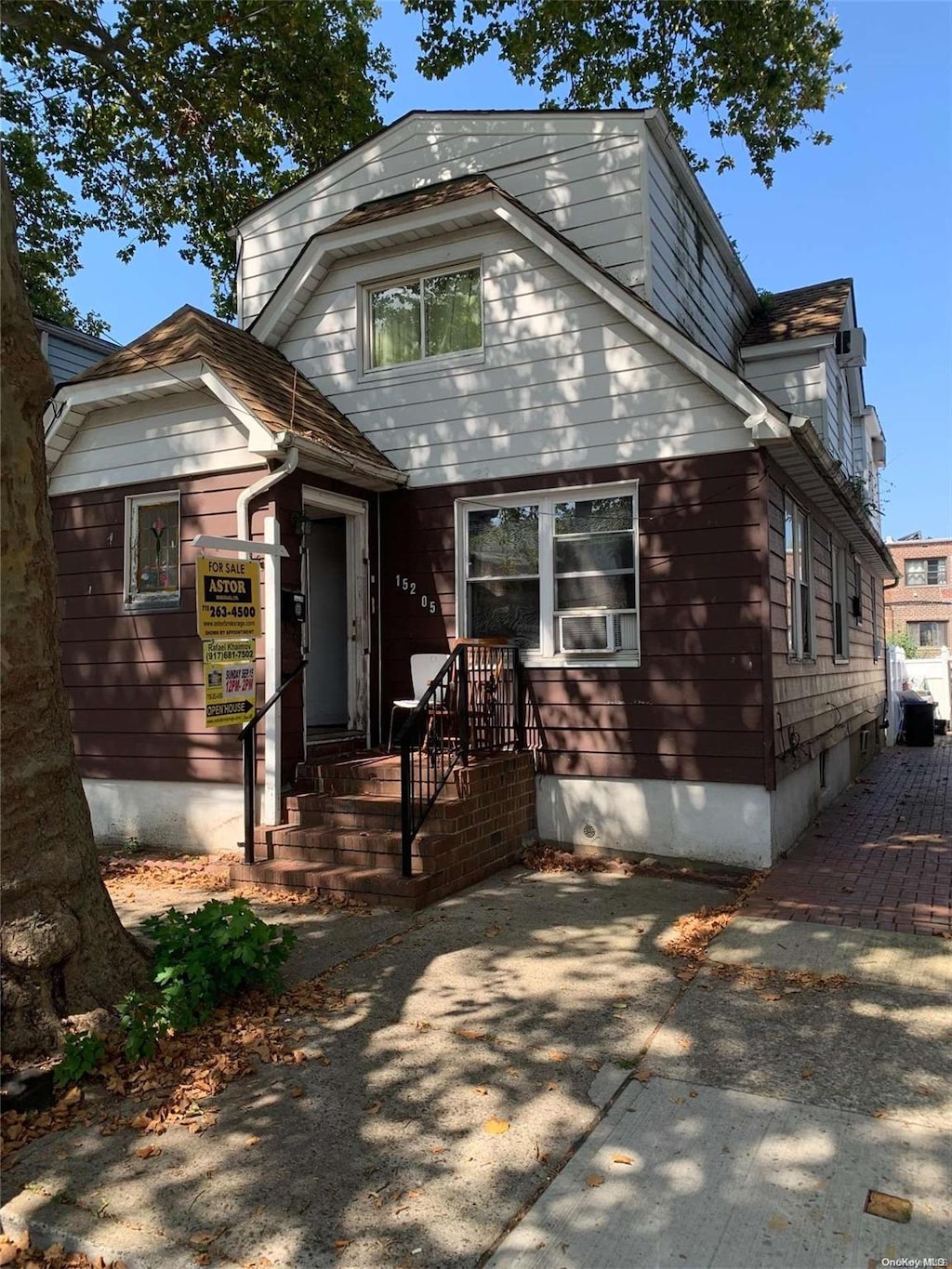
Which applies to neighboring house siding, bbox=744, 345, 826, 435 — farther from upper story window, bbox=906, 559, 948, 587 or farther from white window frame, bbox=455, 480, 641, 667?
upper story window, bbox=906, 559, 948, 587

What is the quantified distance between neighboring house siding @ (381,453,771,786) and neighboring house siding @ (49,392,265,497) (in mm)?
2783

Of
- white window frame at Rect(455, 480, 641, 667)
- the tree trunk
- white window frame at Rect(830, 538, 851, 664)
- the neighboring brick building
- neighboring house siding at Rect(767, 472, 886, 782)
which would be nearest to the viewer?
the tree trunk

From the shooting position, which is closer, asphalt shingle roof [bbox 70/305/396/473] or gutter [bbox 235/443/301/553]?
gutter [bbox 235/443/301/553]

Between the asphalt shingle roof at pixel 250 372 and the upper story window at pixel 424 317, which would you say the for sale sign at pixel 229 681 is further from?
the upper story window at pixel 424 317

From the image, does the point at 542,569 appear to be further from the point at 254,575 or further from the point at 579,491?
the point at 254,575

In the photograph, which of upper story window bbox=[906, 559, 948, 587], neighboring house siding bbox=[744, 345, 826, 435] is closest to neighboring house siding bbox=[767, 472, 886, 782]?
neighboring house siding bbox=[744, 345, 826, 435]

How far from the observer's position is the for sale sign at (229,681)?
6.80m

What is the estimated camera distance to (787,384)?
1123 cm

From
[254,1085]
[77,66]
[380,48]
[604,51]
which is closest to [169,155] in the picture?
[77,66]

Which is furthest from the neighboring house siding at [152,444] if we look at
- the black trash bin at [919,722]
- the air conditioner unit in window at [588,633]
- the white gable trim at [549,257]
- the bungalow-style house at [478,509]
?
the black trash bin at [919,722]

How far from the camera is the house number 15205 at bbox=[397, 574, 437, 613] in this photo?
340 inches

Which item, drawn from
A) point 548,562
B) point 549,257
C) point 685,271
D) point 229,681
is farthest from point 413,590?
point 685,271

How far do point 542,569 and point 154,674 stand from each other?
3.96m

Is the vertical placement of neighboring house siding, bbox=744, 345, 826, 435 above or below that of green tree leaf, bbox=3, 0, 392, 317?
below
